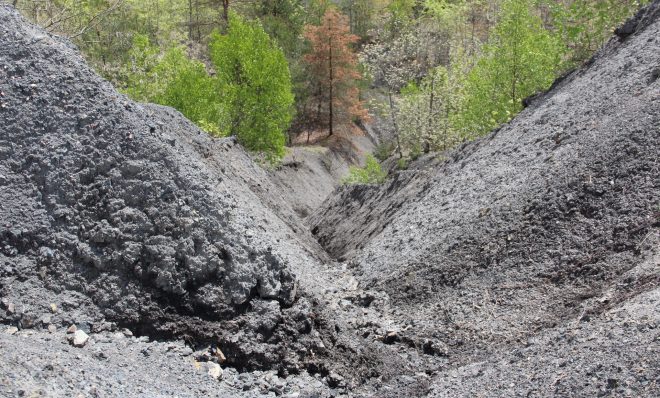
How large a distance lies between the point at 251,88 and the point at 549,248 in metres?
18.8

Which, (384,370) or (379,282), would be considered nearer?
(384,370)

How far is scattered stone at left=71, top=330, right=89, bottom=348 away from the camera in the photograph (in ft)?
23.4

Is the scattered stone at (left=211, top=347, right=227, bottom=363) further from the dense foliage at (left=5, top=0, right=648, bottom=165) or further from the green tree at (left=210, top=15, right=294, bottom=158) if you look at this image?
the green tree at (left=210, top=15, right=294, bottom=158)

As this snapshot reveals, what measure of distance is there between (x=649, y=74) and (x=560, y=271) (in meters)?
5.40

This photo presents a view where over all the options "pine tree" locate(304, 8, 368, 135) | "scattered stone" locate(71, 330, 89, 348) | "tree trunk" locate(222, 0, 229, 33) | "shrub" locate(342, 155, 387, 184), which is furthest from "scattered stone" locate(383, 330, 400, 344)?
"tree trunk" locate(222, 0, 229, 33)

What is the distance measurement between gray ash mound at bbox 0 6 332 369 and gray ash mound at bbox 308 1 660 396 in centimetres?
253

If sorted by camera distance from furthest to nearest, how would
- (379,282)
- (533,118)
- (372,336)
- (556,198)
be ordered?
(533,118) < (379,282) < (556,198) < (372,336)

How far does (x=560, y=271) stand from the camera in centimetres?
1047

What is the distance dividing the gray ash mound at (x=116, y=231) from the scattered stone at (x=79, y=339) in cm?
31

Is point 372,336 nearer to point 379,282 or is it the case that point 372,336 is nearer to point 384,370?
point 384,370

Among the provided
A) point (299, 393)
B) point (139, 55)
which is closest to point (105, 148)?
point (299, 393)

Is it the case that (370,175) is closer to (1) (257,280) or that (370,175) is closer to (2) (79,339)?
(1) (257,280)

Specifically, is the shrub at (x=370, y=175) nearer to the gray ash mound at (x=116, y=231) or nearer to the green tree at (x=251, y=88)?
the green tree at (x=251, y=88)

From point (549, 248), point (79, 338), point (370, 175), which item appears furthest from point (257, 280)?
point (370, 175)
